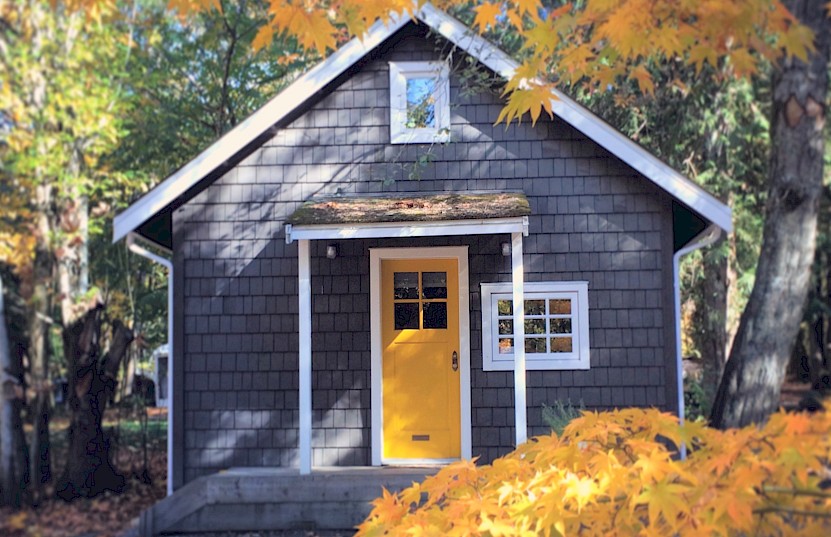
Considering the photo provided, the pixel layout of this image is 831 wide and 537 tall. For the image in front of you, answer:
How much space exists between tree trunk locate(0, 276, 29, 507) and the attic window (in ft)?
20.9

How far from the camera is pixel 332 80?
310 inches

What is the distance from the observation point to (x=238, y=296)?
26.1ft

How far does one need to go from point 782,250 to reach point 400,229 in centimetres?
323

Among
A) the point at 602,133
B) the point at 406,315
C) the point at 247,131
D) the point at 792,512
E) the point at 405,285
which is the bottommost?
the point at 792,512

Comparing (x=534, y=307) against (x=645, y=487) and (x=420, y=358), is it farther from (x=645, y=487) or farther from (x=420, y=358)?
(x=645, y=487)

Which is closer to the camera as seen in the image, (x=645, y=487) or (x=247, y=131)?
(x=645, y=487)

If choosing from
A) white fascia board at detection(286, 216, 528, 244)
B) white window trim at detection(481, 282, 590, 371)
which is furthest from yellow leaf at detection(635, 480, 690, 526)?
white window trim at detection(481, 282, 590, 371)

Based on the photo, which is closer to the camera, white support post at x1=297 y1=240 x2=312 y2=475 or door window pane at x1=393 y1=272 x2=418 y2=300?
white support post at x1=297 y1=240 x2=312 y2=475

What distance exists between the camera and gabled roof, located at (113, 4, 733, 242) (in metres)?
7.37

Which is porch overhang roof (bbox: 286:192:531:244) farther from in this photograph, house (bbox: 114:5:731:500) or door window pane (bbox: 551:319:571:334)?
Result: door window pane (bbox: 551:319:571:334)

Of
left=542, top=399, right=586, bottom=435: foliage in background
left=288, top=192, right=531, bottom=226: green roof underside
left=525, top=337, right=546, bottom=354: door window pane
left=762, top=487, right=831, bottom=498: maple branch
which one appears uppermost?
left=288, top=192, right=531, bottom=226: green roof underside

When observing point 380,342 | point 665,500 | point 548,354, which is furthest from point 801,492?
point 380,342

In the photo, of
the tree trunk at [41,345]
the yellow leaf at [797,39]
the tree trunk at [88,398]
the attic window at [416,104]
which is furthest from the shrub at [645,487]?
the tree trunk at [41,345]

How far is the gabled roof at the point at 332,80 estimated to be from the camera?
737 centimetres
